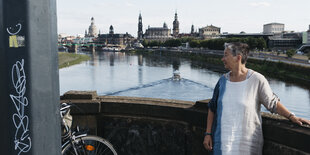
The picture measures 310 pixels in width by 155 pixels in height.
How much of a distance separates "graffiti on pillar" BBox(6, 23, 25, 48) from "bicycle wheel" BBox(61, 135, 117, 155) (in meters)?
1.15

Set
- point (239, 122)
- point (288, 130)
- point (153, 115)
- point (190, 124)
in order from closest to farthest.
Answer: point (239, 122) → point (288, 130) → point (190, 124) → point (153, 115)

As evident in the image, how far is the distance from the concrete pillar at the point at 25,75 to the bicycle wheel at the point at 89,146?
2.95ft

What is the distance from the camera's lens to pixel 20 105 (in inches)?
58.5

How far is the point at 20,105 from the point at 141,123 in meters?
1.91

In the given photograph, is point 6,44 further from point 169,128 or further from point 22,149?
point 169,128

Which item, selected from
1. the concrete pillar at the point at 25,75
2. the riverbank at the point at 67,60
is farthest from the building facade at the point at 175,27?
the concrete pillar at the point at 25,75

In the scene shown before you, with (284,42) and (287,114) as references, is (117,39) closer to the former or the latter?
(284,42)

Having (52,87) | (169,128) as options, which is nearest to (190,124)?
(169,128)

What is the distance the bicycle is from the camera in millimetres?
2398

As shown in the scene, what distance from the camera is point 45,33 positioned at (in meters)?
1.51

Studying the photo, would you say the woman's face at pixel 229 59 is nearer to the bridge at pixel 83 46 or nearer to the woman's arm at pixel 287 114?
the woman's arm at pixel 287 114

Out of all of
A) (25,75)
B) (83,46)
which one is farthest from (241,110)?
(83,46)

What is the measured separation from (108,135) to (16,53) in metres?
2.03

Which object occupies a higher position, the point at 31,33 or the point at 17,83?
the point at 31,33
